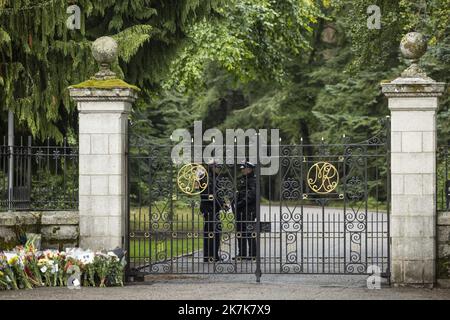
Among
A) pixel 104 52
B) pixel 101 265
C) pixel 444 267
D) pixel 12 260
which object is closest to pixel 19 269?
pixel 12 260

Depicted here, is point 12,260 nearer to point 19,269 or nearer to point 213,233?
point 19,269

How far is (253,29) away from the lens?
28156 millimetres

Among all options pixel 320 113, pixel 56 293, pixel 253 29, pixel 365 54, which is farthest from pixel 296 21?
pixel 56 293

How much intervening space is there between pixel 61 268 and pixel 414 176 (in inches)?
193

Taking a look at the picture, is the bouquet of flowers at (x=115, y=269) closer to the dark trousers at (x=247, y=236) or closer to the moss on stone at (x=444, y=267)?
the dark trousers at (x=247, y=236)

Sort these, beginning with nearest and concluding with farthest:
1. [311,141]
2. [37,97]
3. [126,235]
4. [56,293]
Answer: [56,293], [126,235], [37,97], [311,141]

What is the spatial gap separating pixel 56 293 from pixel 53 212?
82.7 inches

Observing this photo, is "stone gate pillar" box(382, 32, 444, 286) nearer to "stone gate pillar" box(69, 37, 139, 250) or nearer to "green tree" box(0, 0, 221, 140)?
"stone gate pillar" box(69, 37, 139, 250)

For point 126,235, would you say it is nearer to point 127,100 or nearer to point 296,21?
point 127,100

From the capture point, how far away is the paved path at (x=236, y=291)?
1214cm

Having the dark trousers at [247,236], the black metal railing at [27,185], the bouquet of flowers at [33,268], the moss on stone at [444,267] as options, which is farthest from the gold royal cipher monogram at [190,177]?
the moss on stone at [444,267]

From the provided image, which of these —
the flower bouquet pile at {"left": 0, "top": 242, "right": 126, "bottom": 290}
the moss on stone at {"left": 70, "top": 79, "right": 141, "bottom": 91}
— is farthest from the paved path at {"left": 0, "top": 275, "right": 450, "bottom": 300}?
the moss on stone at {"left": 70, "top": 79, "right": 141, "bottom": 91}

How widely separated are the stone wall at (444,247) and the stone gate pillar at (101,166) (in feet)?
14.5

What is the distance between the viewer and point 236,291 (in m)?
12.8
